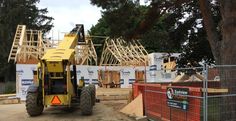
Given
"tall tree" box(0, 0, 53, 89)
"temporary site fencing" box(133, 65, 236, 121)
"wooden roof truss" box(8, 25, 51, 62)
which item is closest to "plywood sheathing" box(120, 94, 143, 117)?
"temporary site fencing" box(133, 65, 236, 121)

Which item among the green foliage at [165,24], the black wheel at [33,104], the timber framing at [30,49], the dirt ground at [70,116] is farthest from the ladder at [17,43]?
the black wheel at [33,104]

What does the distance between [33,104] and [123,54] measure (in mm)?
32214

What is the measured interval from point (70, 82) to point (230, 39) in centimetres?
736

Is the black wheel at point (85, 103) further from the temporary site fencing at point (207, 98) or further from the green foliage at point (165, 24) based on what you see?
the temporary site fencing at point (207, 98)

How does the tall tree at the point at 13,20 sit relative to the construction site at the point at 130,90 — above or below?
above

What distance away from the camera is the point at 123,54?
161 ft

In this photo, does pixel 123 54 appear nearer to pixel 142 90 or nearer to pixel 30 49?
pixel 30 49

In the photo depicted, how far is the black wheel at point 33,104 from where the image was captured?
56.7ft

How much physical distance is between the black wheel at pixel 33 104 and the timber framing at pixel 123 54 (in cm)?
2728

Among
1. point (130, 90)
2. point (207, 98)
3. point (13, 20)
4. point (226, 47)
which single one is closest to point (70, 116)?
point (130, 90)

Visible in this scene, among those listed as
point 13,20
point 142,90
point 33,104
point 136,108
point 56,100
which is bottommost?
point 136,108

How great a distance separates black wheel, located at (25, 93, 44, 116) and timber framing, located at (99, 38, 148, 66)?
27.3m

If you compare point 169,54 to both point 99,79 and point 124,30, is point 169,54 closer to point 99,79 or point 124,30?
point 124,30

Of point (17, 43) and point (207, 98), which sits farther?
point (17, 43)
